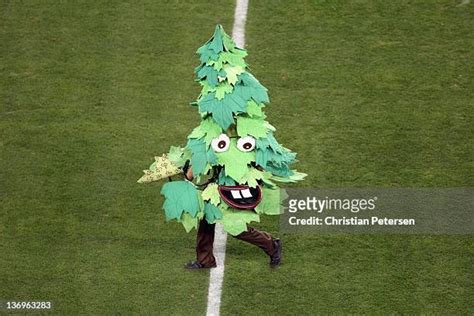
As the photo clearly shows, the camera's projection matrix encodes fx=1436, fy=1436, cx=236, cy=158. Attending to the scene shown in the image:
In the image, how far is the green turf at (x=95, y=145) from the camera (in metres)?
15.0

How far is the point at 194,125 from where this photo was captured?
57.4 ft

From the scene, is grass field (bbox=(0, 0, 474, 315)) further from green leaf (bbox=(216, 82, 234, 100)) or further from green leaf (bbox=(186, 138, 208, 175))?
green leaf (bbox=(216, 82, 234, 100))

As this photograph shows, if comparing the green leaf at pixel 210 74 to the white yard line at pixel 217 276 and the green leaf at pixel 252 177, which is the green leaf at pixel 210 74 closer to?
the green leaf at pixel 252 177

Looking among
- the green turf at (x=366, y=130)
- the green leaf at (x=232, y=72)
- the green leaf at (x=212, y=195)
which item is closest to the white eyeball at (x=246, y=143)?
the green leaf at (x=212, y=195)

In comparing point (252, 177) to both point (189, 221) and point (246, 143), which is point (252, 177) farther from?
point (189, 221)

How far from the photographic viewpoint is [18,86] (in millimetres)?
18234

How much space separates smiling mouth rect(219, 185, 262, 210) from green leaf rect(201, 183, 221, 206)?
0.15ft

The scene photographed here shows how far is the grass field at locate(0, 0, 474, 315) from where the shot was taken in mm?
14875

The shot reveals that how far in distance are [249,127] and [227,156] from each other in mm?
368

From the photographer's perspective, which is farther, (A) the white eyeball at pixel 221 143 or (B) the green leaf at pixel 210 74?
(A) the white eyeball at pixel 221 143

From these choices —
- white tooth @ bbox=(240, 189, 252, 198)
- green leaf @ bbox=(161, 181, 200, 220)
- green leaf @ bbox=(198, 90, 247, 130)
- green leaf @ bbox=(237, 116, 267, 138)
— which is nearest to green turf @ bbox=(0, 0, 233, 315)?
green leaf @ bbox=(161, 181, 200, 220)

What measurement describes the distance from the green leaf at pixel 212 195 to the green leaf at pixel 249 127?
0.66 meters

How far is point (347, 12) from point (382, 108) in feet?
7.12

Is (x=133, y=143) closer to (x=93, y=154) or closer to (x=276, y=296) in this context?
(x=93, y=154)
